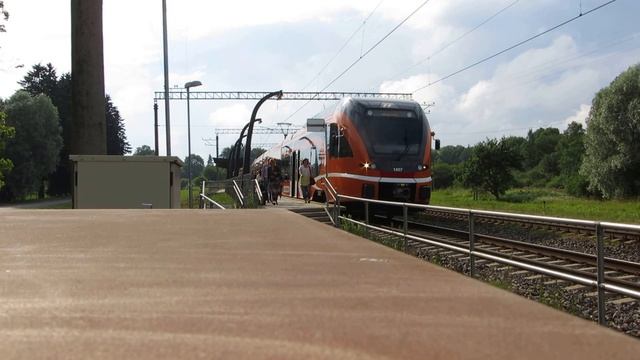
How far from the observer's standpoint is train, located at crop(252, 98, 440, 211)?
57.0 feet

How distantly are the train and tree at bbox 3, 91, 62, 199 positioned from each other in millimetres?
51155

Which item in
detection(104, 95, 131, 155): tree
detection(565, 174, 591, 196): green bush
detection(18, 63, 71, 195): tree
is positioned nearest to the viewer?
detection(565, 174, 591, 196): green bush

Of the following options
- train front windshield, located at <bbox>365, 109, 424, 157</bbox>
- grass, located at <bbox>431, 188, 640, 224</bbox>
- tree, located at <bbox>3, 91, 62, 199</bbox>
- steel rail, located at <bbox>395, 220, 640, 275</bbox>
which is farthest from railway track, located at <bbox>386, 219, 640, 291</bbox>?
tree, located at <bbox>3, 91, 62, 199</bbox>

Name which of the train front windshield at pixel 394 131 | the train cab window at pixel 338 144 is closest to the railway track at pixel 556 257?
the train front windshield at pixel 394 131

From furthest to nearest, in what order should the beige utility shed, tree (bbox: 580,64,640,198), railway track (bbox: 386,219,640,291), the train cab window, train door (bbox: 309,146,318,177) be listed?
tree (bbox: 580,64,640,198)
train door (bbox: 309,146,318,177)
the beige utility shed
the train cab window
railway track (bbox: 386,219,640,291)

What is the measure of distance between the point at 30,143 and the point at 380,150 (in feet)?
180

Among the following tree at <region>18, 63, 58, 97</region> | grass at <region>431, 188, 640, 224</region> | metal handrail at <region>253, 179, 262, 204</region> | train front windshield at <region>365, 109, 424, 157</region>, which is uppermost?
tree at <region>18, 63, 58, 97</region>

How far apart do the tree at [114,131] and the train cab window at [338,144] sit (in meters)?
70.0

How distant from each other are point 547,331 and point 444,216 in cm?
1669

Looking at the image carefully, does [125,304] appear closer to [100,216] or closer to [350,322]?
[350,322]

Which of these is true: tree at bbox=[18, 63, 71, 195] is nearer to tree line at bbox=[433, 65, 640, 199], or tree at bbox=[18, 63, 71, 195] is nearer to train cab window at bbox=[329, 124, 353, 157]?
tree line at bbox=[433, 65, 640, 199]

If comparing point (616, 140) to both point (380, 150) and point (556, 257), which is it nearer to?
point (380, 150)

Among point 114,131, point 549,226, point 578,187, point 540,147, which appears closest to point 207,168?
point 114,131

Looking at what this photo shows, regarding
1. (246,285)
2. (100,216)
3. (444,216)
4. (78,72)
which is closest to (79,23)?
(78,72)
